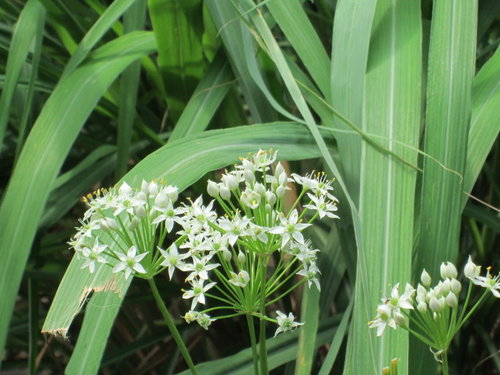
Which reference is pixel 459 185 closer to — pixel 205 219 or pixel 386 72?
pixel 386 72

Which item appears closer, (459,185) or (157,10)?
(459,185)

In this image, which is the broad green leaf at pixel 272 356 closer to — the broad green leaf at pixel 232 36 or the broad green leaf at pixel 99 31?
the broad green leaf at pixel 232 36

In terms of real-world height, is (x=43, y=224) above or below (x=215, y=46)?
below

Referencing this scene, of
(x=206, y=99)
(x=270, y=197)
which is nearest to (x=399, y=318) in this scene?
(x=270, y=197)

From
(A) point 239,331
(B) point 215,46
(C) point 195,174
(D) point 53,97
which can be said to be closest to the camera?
(C) point 195,174

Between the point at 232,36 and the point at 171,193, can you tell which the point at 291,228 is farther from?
the point at 232,36

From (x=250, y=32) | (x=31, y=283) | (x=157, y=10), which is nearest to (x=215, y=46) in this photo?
(x=157, y=10)

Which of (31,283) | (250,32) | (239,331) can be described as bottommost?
(239,331)

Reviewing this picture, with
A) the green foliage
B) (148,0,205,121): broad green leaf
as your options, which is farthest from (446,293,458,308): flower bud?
(148,0,205,121): broad green leaf
